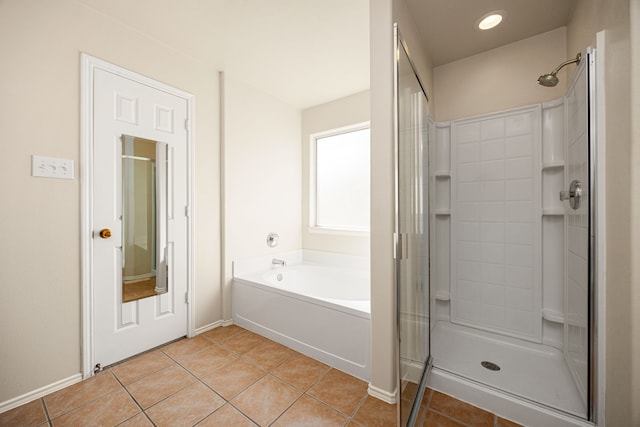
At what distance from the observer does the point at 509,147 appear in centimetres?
199

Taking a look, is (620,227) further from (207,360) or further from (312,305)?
(207,360)

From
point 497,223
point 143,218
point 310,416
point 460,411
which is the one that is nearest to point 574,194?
point 497,223

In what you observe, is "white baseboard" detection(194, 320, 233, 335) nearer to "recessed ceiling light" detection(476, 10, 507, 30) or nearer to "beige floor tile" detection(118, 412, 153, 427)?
"beige floor tile" detection(118, 412, 153, 427)

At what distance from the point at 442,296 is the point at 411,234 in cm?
120

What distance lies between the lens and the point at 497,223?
2047 millimetres

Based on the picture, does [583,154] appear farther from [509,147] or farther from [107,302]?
[107,302]

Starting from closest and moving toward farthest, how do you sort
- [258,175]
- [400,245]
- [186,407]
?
[400,245], [186,407], [258,175]

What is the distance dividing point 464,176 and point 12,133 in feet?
9.99

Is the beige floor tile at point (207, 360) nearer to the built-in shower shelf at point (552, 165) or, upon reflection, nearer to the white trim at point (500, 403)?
the white trim at point (500, 403)

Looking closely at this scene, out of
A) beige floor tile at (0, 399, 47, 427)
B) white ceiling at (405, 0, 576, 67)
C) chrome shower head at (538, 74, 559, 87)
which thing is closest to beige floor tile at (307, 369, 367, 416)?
beige floor tile at (0, 399, 47, 427)

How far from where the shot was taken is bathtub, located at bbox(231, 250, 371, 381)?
1.73 meters

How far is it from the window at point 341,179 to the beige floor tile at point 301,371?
1.44 m

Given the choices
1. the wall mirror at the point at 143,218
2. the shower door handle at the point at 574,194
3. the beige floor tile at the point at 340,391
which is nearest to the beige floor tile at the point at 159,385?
the wall mirror at the point at 143,218

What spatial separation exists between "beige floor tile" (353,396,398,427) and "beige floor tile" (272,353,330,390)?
37 cm
